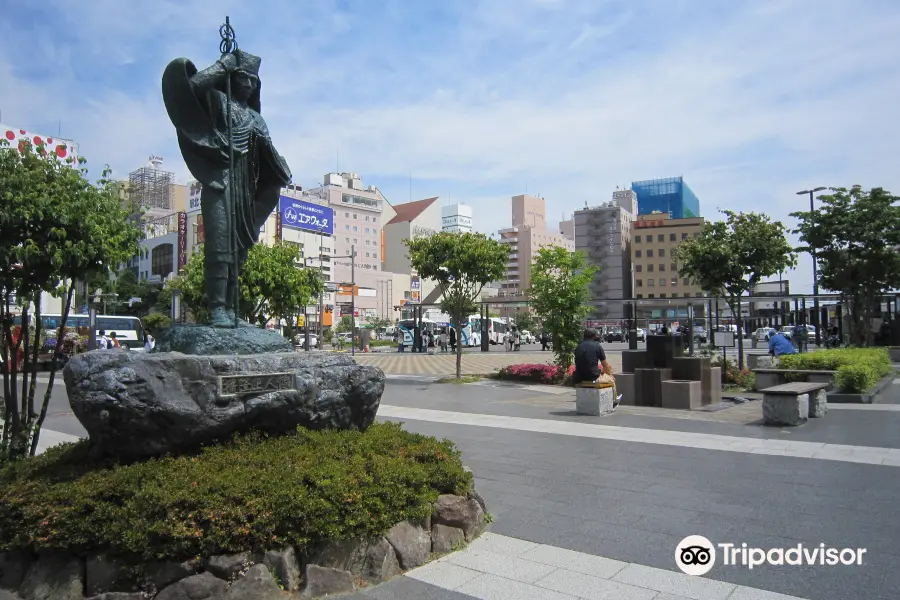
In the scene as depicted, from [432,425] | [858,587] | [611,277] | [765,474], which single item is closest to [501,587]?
[858,587]

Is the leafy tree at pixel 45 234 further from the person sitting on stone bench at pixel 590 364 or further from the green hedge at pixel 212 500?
the person sitting on stone bench at pixel 590 364

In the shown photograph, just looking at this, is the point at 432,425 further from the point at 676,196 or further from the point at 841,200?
the point at 676,196

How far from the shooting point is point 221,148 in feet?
19.2

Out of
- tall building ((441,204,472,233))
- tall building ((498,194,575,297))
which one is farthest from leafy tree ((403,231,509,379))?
tall building ((441,204,472,233))

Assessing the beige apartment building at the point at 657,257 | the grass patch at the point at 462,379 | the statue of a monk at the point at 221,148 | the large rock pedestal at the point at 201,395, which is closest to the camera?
the large rock pedestal at the point at 201,395

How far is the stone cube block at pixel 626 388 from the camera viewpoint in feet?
42.7

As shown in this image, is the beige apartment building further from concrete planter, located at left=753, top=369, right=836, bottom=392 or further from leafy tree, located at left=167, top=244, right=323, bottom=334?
→ concrete planter, located at left=753, top=369, right=836, bottom=392

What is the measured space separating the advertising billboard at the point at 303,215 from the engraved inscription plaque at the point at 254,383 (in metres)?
51.6

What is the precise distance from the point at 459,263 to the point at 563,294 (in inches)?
122

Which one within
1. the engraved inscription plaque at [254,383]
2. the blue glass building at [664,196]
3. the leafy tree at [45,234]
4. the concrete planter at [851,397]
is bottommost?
the concrete planter at [851,397]

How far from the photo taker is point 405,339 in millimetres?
46000

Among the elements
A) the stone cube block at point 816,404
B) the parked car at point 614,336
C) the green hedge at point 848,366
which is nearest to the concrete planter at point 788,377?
the green hedge at point 848,366

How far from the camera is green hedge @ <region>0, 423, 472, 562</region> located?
12.5 feet

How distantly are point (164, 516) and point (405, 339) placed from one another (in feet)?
139
